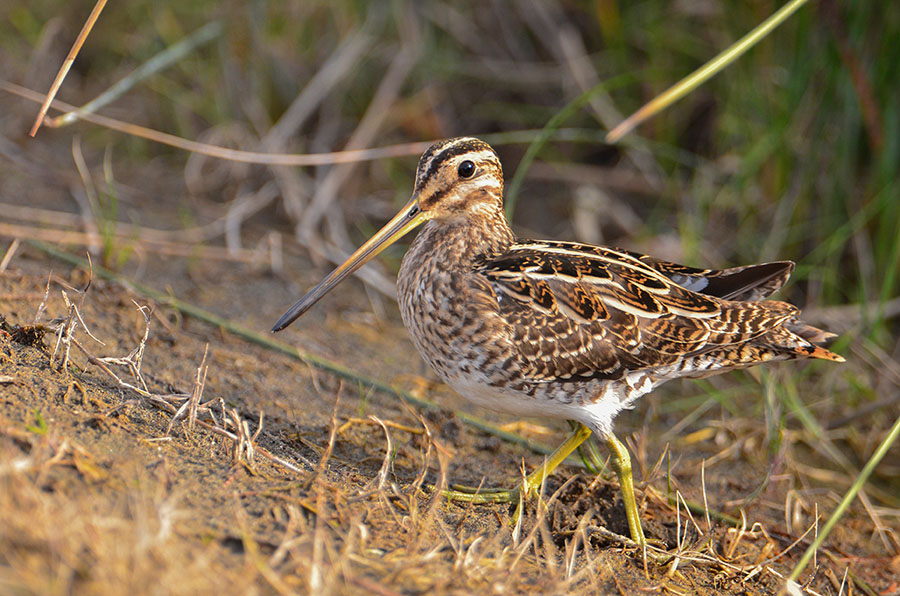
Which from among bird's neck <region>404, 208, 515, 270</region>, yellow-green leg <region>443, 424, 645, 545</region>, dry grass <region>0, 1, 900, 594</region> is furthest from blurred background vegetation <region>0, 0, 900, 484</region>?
yellow-green leg <region>443, 424, 645, 545</region>

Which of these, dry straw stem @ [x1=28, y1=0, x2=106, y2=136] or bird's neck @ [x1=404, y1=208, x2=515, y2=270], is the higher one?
dry straw stem @ [x1=28, y1=0, x2=106, y2=136]

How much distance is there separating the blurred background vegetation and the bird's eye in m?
1.24

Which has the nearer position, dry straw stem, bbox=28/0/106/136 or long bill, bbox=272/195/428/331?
dry straw stem, bbox=28/0/106/136

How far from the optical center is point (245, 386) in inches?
139

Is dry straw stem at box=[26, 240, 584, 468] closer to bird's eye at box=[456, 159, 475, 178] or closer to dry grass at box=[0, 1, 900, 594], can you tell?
dry grass at box=[0, 1, 900, 594]

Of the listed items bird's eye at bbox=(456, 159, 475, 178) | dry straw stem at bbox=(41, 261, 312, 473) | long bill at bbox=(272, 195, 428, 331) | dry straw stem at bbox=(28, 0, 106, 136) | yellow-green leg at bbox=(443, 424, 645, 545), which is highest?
dry straw stem at bbox=(28, 0, 106, 136)

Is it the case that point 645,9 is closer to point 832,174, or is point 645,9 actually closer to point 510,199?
point 832,174

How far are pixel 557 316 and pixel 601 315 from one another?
15cm

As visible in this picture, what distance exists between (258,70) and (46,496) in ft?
12.6

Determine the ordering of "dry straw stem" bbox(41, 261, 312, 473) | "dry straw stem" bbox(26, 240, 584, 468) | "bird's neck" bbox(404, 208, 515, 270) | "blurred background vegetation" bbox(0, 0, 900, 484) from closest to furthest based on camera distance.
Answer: "dry straw stem" bbox(41, 261, 312, 473) < "bird's neck" bbox(404, 208, 515, 270) < "dry straw stem" bbox(26, 240, 584, 468) < "blurred background vegetation" bbox(0, 0, 900, 484)

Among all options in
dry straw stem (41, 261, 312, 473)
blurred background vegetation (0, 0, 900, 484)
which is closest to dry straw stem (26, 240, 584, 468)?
dry straw stem (41, 261, 312, 473)

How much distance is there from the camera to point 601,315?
3117mm

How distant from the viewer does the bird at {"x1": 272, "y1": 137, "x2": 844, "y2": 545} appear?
3.06 metres

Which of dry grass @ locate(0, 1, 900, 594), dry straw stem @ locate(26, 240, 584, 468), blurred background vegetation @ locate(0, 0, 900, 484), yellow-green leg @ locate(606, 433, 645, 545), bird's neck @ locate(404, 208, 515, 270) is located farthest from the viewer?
blurred background vegetation @ locate(0, 0, 900, 484)
